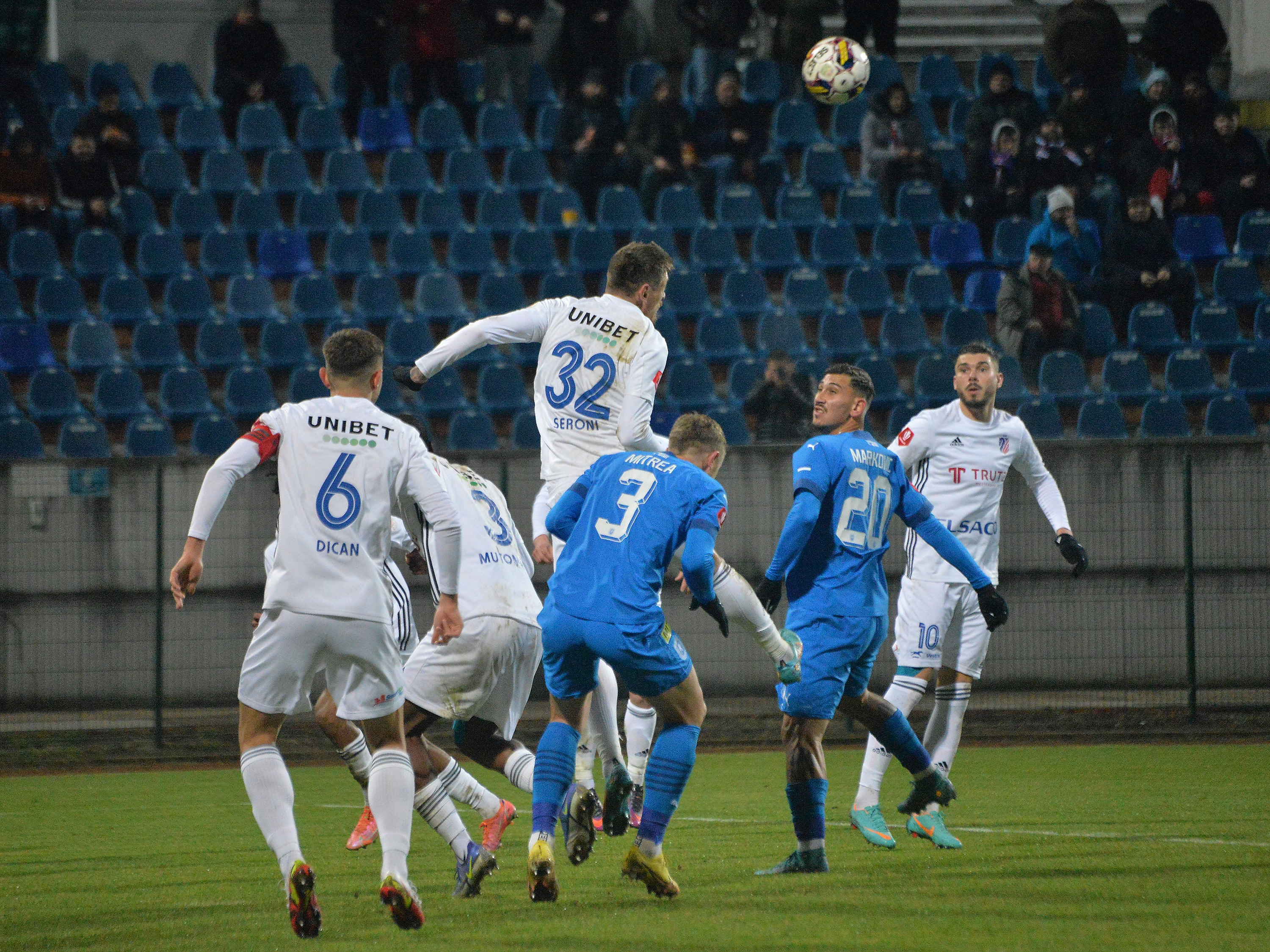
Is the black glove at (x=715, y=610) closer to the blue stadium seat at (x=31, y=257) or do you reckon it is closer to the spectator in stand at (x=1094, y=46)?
Result: the blue stadium seat at (x=31, y=257)

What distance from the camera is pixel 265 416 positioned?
555 cm

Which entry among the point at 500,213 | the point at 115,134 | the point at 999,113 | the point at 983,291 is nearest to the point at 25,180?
the point at 115,134

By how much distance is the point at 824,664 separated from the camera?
6.55 metres

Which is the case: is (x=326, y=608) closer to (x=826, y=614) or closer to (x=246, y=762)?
(x=246, y=762)

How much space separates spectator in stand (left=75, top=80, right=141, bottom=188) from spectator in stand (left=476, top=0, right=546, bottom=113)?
446cm

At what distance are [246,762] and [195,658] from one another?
836 centimetres

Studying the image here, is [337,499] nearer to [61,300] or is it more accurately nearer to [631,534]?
[631,534]

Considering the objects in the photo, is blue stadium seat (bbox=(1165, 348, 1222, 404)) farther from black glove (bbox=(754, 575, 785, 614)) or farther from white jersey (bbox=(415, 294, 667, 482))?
black glove (bbox=(754, 575, 785, 614))

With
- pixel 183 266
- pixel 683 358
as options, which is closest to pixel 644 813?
pixel 683 358

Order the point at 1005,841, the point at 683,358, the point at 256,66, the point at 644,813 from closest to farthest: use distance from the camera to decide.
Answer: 1. the point at 644,813
2. the point at 1005,841
3. the point at 683,358
4. the point at 256,66

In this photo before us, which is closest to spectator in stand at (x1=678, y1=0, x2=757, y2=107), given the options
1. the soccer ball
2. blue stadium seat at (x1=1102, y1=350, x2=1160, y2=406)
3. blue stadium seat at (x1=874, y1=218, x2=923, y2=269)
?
blue stadium seat at (x1=874, y1=218, x2=923, y2=269)

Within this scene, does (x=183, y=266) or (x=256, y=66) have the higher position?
(x=256, y=66)

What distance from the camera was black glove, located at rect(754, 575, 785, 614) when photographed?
6.48 meters

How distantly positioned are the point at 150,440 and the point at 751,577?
19.5 feet
